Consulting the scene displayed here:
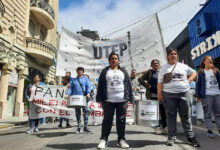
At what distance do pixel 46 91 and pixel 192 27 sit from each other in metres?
14.8

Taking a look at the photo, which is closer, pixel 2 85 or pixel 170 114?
pixel 170 114

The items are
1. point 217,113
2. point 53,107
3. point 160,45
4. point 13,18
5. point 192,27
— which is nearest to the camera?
point 217,113

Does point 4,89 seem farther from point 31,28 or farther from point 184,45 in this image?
point 184,45

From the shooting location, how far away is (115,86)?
131 inches

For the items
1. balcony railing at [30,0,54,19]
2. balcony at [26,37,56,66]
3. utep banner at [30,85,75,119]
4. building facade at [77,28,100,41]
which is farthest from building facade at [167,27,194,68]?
building facade at [77,28,100,41]

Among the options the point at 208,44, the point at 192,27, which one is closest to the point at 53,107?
the point at 208,44

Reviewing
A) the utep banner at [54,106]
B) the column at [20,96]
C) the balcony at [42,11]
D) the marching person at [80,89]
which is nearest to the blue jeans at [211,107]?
the utep banner at [54,106]

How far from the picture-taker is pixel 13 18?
12164 mm

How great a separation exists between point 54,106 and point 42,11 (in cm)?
1052

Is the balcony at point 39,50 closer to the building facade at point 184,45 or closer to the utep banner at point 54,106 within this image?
the utep banner at point 54,106

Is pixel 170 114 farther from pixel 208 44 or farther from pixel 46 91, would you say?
pixel 208 44

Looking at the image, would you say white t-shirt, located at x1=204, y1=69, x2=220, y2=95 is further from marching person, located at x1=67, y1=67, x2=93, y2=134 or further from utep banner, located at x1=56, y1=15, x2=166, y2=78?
marching person, located at x1=67, y1=67, x2=93, y2=134

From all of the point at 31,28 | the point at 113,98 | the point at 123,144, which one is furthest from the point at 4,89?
the point at 123,144

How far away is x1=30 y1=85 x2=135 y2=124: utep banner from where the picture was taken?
20.1ft
